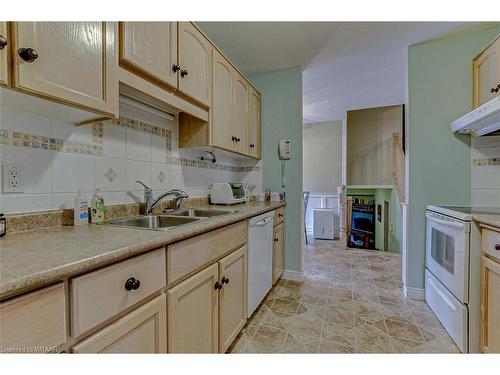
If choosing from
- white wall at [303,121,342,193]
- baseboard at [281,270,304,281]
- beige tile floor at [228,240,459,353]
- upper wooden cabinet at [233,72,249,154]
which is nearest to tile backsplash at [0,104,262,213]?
upper wooden cabinet at [233,72,249,154]

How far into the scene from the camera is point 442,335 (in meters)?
1.60

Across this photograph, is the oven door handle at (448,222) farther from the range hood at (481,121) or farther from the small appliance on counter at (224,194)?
the small appliance on counter at (224,194)

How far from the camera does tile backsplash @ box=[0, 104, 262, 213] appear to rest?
937 millimetres

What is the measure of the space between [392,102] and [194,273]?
4.18 m

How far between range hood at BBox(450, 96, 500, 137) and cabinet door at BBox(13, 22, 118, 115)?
7.09 feet

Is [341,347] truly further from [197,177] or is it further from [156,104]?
[156,104]

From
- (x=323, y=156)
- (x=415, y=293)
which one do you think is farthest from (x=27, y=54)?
(x=323, y=156)

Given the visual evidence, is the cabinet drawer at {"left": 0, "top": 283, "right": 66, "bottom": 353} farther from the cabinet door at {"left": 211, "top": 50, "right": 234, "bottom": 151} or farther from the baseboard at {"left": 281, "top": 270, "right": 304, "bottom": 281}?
the baseboard at {"left": 281, "top": 270, "right": 304, "bottom": 281}

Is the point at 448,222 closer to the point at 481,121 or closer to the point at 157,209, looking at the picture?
the point at 481,121

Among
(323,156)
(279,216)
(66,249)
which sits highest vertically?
(323,156)

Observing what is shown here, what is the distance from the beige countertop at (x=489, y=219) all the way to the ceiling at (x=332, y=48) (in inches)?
62.4

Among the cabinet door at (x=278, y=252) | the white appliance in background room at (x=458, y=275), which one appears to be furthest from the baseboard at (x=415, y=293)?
the cabinet door at (x=278, y=252)

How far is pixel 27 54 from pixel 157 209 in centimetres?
106

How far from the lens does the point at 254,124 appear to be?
8.45ft
